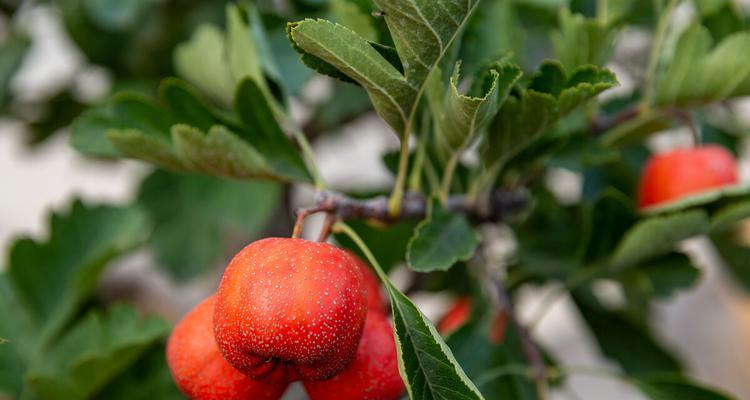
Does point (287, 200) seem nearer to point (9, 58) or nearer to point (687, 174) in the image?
point (9, 58)

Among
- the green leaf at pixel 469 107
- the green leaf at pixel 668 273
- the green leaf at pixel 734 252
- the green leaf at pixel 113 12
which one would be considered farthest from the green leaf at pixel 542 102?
the green leaf at pixel 113 12

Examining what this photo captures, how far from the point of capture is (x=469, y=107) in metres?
0.48

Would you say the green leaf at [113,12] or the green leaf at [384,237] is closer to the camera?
the green leaf at [384,237]

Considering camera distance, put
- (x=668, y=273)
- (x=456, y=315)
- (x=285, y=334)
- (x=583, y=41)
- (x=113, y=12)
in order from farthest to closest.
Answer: (x=113, y=12) < (x=456, y=315) < (x=668, y=273) < (x=583, y=41) < (x=285, y=334)

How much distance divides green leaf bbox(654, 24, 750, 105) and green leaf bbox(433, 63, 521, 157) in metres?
0.22

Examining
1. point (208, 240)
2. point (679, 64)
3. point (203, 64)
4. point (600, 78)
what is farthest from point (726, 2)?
point (208, 240)

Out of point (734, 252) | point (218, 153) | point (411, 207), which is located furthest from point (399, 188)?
point (734, 252)

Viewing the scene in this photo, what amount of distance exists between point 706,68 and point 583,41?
4.3 inches

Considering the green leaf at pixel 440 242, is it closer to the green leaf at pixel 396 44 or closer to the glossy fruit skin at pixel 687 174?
the green leaf at pixel 396 44

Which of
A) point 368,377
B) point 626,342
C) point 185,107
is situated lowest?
point 626,342

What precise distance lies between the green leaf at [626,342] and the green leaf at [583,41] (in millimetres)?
365

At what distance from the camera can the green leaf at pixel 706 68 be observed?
0.65 metres

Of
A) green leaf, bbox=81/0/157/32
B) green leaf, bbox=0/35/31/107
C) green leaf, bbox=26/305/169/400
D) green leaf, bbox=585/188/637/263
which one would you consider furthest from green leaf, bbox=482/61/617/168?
green leaf, bbox=0/35/31/107

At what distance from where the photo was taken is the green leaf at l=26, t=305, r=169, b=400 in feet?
2.20
